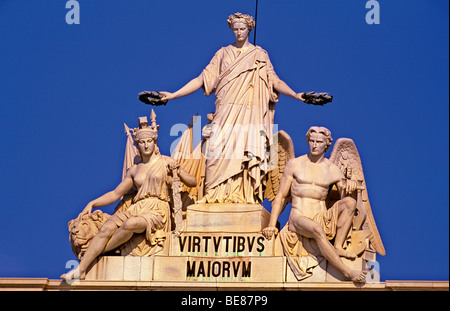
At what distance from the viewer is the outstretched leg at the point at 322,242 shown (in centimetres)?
3388

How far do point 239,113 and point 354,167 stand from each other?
283 centimetres

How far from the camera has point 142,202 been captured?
117 ft

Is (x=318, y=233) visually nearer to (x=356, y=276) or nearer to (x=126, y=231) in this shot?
(x=356, y=276)

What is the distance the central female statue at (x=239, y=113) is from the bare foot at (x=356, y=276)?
121 inches

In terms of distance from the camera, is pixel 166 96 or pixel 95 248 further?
pixel 166 96

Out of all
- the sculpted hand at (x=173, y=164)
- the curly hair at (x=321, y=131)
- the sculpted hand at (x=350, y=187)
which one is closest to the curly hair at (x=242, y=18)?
the curly hair at (x=321, y=131)

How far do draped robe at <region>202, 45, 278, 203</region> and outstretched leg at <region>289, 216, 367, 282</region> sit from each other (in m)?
1.62

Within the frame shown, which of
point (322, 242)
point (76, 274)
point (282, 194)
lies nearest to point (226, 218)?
point (282, 194)

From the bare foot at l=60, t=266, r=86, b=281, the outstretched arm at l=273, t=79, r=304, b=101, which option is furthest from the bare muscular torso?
the bare foot at l=60, t=266, r=86, b=281

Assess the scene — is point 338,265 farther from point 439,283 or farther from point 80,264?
point 80,264

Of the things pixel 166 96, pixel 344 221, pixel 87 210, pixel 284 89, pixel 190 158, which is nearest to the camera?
pixel 344 221

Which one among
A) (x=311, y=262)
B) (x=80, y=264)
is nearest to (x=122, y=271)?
(x=80, y=264)

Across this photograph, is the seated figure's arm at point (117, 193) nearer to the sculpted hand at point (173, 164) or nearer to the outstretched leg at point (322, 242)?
the sculpted hand at point (173, 164)

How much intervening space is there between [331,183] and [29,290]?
22.5 ft
